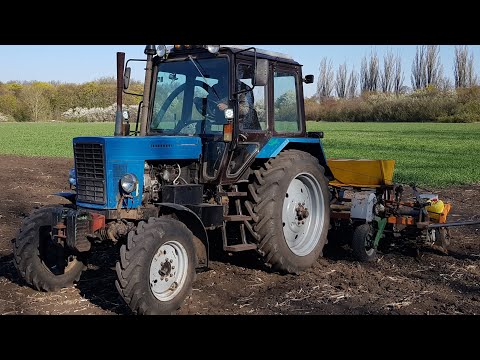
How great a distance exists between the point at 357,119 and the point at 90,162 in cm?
5955

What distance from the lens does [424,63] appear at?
7025 cm

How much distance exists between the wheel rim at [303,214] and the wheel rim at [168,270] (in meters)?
1.68

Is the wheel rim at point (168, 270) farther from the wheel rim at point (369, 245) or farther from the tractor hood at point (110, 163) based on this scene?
the wheel rim at point (369, 245)

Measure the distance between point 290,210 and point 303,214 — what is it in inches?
6.8

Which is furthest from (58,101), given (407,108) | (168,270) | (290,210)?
(168,270)

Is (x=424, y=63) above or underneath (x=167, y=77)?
above

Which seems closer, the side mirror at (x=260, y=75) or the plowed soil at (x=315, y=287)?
the plowed soil at (x=315, y=287)

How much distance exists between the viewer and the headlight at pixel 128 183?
5.10m

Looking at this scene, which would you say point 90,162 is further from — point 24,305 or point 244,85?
point 244,85

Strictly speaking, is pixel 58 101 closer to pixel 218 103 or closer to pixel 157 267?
pixel 218 103

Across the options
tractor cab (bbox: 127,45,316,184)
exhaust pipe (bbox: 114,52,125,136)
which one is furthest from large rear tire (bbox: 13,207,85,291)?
tractor cab (bbox: 127,45,316,184)

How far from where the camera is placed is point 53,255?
5461 millimetres

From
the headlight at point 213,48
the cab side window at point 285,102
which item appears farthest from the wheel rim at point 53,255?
the cab side window at point 285,102
